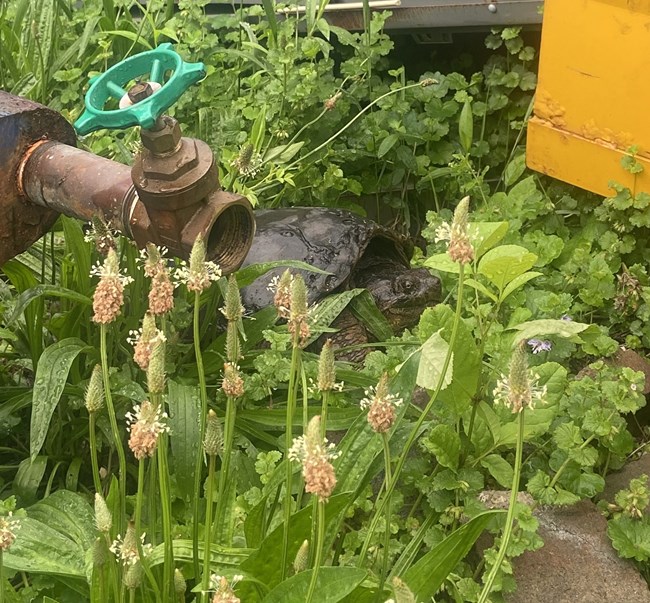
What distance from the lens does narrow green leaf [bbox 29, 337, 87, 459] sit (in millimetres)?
1535

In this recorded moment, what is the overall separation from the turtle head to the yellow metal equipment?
0.54 m

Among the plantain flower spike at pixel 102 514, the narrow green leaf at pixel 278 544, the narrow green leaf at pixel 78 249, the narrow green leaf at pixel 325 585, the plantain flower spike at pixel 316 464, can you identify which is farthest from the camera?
the narrow green leaf at pixel 78 249

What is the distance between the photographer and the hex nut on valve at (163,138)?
1.36 metres

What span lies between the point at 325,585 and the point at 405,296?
1392 mm

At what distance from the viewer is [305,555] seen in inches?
37.5

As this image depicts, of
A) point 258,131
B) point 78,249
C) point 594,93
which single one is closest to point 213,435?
point 78,249

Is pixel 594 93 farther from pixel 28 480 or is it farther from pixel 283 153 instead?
pixel 28 480

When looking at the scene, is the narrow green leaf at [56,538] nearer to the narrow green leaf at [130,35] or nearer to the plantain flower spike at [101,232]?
the plantain flower spike at [101,232]

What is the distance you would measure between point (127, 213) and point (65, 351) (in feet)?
1.19

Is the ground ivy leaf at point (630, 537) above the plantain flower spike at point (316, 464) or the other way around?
the other way around

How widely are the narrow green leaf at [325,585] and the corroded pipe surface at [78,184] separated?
735mm

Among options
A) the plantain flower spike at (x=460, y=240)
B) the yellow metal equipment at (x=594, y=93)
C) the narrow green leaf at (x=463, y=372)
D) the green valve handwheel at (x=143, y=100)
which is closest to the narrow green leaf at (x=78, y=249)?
the green valve handwheel at (x=143, y=100)

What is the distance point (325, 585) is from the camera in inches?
39.8

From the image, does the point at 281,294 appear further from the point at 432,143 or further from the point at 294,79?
the point at 432,143
